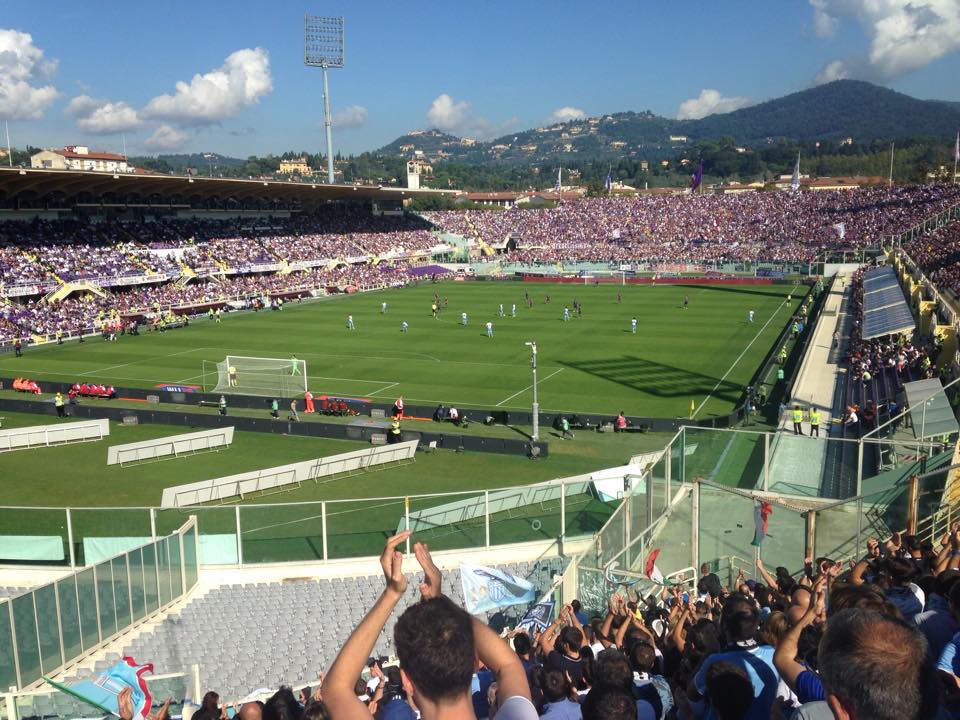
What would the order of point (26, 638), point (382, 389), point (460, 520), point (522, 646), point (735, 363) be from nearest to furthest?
1. point (522, 646)
2. point (26, 638)
3. point (460, 520)
4. point (382, 389)
5. point (735, 363)

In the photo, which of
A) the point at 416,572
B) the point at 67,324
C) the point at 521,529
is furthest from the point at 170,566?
the point at 67,324

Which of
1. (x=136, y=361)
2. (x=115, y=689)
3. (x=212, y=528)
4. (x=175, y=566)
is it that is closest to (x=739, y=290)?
(x=136, y=361)

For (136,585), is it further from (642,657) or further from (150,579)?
(642,657)

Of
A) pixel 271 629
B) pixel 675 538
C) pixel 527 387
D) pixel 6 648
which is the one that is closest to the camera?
pixel 6 648

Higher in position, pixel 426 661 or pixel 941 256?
pixel 941 256

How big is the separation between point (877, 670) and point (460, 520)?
1351 cm

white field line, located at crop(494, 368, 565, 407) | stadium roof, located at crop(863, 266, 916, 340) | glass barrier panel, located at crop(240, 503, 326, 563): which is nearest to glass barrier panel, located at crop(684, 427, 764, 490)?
glass barrier panel, located at crop(240, 503, 326, 563)

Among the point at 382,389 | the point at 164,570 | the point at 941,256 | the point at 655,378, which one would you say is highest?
the point at 941,256

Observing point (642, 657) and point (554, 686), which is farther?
point (642, 657)

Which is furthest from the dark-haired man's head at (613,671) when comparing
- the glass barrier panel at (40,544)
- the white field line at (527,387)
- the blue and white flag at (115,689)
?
the white field line at (527,387)

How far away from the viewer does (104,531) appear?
14.8 meters

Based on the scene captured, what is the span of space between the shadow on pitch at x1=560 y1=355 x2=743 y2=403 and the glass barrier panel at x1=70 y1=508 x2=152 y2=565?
2426cm

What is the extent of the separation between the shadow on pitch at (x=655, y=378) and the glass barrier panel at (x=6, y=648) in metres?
27.6

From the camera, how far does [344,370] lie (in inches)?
1599
